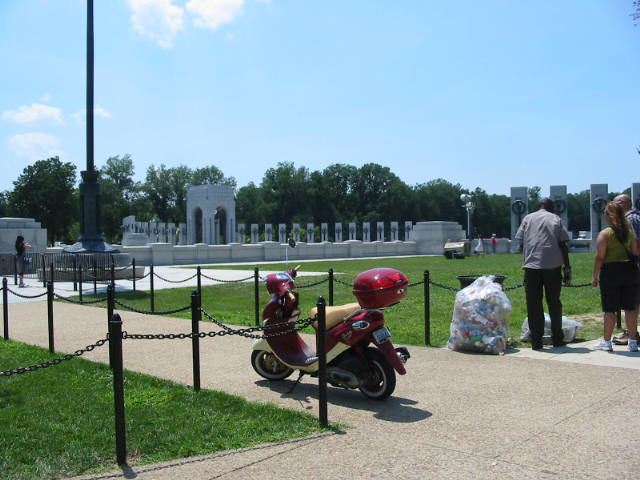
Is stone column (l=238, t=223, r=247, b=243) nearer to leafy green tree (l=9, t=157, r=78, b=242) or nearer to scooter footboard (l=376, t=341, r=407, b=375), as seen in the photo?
leafy green tree (l=9, t=157, r=78, b=242)

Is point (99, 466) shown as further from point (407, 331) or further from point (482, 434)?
point (407, 331)

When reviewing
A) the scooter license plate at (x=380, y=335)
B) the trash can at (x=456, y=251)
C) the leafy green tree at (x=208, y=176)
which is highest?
the leafy green tree at (x=208, y=176)

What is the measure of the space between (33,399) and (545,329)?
20.4 feet

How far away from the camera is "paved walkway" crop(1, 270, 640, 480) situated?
3783mm

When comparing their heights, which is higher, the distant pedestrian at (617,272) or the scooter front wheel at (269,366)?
the distant pedestrian at (617,272)

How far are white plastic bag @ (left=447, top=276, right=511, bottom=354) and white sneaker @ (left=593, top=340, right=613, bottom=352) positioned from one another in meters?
1.17

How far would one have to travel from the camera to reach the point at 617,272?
24.1 feet

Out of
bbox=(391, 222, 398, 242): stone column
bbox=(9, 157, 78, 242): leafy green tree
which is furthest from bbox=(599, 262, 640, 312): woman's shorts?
bbox=(9, 157, 78, 242): leafy green tree

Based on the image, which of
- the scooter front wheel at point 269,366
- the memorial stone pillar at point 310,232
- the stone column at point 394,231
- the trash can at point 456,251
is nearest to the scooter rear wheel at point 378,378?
the scooter front wheel at point 269,366

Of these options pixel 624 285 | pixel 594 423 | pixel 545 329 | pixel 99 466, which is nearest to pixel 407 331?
pixel 545 329

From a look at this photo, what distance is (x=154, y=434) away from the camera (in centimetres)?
463

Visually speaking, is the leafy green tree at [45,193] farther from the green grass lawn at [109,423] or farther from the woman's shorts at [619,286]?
the woman's shorts at [619,286]

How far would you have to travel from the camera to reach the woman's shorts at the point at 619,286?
729 centimetres

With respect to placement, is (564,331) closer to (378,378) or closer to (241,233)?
(378,378)
